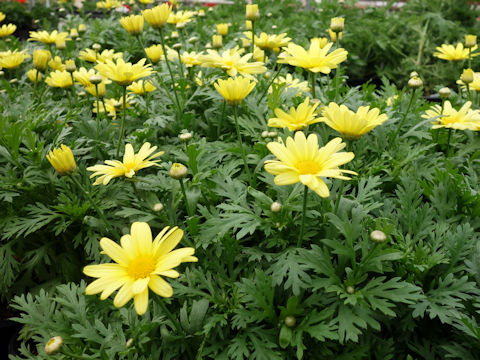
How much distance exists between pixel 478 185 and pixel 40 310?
163 centimetres

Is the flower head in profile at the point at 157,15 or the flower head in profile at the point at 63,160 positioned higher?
the flower head in profile at the point at 157,15

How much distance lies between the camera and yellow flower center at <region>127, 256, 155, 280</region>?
0.89 m

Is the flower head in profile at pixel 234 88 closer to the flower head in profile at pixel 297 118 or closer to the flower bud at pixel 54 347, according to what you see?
the flower head in profile at pixel 297 118

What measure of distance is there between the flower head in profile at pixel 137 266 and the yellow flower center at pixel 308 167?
0.34 m

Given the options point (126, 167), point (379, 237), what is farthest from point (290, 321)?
point (126, 167)

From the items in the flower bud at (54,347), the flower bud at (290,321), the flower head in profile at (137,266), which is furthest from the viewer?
the flower bud at (290,321)

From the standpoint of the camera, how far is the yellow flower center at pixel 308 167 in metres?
0.97

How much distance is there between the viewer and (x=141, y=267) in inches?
35.4

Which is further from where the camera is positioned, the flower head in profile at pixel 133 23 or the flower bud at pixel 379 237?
the flower head in profile at pixel 133 23

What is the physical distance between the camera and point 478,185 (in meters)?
1.45

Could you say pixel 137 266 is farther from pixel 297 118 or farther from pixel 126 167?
pixel 297 118

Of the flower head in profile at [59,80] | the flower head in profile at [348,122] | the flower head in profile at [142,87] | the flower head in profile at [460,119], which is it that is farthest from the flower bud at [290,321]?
the flower head in profile at [59,80]

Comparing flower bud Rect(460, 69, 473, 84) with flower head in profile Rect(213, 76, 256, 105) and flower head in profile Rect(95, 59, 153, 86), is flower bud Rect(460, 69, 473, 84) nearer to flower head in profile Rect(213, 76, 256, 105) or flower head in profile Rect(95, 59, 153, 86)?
flower head in profile Rect(213, 76, 256, 105)

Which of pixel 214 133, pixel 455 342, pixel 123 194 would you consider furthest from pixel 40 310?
pixel 455 342
